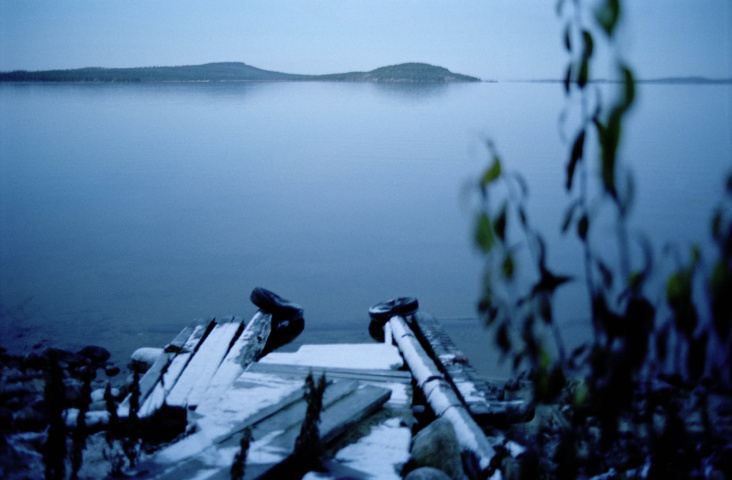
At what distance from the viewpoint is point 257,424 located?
3504 mm

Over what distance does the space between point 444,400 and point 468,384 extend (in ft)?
2.22

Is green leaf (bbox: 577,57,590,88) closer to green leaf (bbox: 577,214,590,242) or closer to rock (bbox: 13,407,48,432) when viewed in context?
green leaf (bbox: 577,214,590,242)

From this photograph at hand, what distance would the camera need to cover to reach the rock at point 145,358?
5.75 meters

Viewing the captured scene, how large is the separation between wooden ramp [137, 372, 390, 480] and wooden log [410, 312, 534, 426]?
76 centimetres

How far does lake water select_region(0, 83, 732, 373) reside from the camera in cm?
781

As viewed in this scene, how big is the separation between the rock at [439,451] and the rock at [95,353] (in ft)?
12.5

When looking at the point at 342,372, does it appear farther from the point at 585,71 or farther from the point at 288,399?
the point at 585,71

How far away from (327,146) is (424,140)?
13.4 ft

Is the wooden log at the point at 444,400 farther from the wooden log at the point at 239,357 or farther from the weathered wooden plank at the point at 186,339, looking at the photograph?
the weathered wooden plank at the point at 186,339

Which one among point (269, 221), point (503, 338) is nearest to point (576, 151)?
point (503, 338)

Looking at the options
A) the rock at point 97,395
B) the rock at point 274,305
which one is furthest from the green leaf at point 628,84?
the rock at point 274,305

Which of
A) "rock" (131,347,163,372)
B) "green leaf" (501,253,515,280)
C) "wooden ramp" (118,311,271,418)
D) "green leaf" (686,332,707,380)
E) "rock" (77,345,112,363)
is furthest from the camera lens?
"rock" (77,345,112,363)

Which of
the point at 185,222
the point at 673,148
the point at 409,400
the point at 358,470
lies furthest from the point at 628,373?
the point at 673,148

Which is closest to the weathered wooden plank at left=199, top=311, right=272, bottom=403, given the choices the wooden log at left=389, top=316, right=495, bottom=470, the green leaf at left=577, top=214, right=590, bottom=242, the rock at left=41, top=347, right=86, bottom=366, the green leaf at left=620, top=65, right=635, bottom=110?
the wooden log at left=389, top=316, right=495, bottom=470
